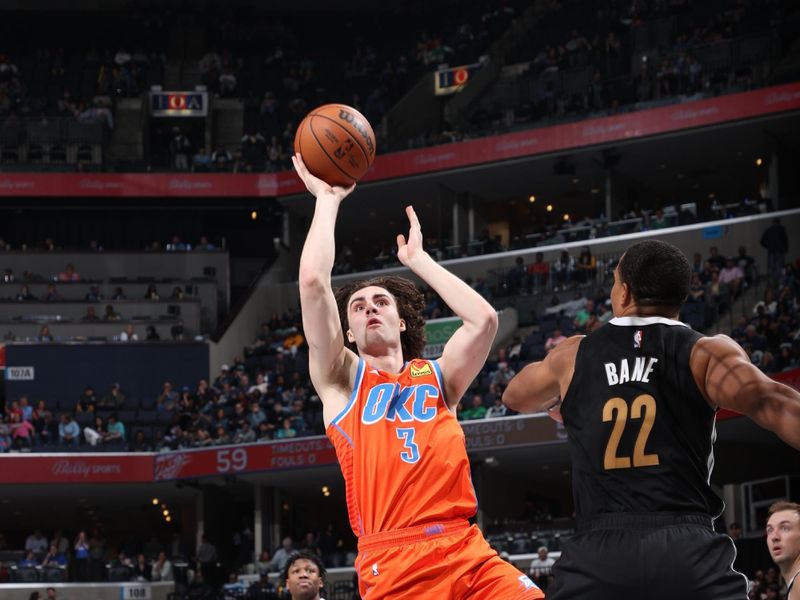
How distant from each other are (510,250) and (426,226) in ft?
25.4

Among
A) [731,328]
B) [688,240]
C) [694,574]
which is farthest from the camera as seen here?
[688,240]

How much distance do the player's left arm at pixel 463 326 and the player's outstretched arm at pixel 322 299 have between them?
0.37 m

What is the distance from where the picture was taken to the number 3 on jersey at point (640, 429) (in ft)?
15.7

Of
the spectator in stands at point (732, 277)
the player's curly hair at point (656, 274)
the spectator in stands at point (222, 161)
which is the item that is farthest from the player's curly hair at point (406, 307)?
the spectator in stands at point (222, 161)

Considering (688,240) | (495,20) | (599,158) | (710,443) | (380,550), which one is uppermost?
(495,20)

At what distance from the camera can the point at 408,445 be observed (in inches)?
237

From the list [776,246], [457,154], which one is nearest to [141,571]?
[457,154]

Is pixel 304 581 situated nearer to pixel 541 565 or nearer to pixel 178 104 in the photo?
pixel 541 565

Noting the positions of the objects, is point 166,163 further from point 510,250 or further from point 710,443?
point 710,443

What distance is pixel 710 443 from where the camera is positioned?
16.0 ft

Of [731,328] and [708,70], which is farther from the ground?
[708,70]

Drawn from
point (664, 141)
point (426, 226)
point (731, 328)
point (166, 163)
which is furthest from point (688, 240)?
point (166, 163)

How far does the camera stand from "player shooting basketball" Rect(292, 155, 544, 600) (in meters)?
5.85

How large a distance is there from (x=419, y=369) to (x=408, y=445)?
0.42m
